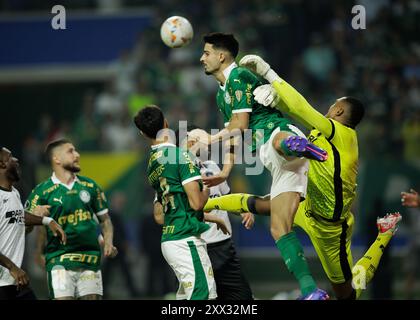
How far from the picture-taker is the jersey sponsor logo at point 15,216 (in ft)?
29.9

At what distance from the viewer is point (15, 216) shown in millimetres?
9180

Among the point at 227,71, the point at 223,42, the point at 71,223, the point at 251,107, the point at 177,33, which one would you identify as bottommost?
the point at 71,223

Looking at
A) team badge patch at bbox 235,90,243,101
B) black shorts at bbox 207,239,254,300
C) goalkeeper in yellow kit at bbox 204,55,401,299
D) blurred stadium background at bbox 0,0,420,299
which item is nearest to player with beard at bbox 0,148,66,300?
black shorts at bbox 207,239,254,300

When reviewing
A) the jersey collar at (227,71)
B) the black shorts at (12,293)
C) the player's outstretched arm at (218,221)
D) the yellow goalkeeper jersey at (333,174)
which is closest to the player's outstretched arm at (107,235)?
the black shorts at (12,293)

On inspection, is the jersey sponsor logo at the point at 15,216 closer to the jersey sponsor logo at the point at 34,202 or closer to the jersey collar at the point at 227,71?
the jersey sponsor logo at the point at 34,202

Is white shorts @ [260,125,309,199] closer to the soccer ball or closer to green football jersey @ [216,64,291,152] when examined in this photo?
green football jersey @ [216,64,291,152]

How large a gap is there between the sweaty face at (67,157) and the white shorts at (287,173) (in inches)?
89.8

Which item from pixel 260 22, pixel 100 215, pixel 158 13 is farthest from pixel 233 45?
pixel 158 13

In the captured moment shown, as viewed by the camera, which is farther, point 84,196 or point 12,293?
point 84,196

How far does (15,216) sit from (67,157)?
1022 mm

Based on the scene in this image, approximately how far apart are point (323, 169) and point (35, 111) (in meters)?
14.4

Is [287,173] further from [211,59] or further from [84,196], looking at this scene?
[84,196]

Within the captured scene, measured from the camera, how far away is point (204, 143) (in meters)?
9.34

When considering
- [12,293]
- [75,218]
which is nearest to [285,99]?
[75,218]
